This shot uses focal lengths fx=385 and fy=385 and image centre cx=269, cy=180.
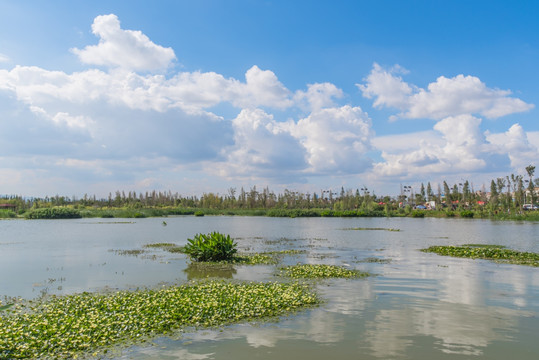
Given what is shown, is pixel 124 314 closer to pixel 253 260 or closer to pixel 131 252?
pixel 253 260

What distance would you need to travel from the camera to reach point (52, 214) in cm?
7425

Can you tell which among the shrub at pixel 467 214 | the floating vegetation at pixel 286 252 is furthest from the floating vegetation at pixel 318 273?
the shrub at pixel 467 214

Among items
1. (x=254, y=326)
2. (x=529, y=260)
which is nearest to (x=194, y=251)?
(x=254, y=326)

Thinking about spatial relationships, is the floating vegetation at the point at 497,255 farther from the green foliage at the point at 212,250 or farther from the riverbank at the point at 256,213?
the riverbank at the point at 256,213

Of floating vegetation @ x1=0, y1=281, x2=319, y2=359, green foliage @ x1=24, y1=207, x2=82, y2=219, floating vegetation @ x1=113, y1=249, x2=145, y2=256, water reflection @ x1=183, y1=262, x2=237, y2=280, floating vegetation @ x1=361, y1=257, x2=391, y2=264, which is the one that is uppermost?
green foliage @ x1=24, y1=207, x2=82, y2=219

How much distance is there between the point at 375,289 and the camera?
50.5ft

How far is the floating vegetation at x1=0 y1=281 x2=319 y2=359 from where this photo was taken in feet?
28.3

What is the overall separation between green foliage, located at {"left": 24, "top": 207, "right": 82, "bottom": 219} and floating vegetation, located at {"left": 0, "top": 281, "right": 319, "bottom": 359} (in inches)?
2753

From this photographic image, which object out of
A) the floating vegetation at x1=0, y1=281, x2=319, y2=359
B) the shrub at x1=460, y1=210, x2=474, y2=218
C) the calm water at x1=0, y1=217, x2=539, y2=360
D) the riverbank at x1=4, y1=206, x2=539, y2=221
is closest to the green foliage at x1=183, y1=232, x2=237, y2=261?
the calm water at x1=0, y1=217, x2=539, y2=360

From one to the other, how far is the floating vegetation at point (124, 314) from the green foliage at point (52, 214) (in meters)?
69.9

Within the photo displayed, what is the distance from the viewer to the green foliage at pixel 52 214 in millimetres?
73062

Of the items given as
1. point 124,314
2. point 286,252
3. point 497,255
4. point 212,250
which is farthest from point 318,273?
point 497,255

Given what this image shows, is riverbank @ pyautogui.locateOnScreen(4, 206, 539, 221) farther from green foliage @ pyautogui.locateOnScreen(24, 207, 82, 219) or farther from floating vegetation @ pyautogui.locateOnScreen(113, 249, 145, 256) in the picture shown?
floating vegetation @ pyautogui.locateOnScreen(113, 249, 145, 256)

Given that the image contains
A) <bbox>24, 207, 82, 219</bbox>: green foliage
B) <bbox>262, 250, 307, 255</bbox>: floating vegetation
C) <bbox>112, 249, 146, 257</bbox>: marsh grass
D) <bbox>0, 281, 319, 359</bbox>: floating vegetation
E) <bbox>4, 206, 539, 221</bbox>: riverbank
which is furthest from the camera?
<bbox>4, 206, 539, 221</bbox>: riverbank
